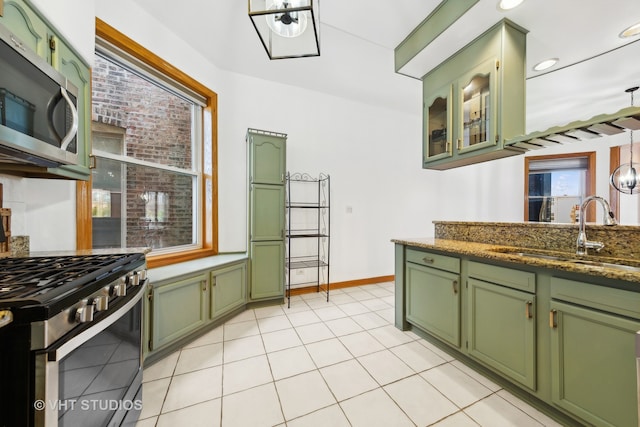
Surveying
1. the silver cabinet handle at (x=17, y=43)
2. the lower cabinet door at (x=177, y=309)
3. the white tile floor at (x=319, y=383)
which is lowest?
the white tile floor at (x=319, y=383)

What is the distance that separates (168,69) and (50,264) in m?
2.03

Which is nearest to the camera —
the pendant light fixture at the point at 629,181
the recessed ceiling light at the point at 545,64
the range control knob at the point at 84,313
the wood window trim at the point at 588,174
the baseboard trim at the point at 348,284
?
the range control knob at the point at 84,313

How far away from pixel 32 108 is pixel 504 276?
2.64 m

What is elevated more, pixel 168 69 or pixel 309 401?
pixel 168 69

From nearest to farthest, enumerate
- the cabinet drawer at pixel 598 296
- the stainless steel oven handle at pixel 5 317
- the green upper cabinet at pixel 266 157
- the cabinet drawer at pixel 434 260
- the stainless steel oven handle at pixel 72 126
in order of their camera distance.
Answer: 1. the stainless steel oven handle at pixel 5 317
2. the cabinet drawer at pixel 598 296
3. the stainless steel oven handle at pixel 72 126
4. the cabinet drawer at pixel 434 260
5. the green upper cabinet at pixel 266 157

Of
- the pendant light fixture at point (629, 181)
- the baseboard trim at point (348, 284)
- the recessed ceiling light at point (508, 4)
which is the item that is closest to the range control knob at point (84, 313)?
the baseboard trim at point (348, 284)

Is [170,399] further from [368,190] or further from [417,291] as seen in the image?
[368,190]

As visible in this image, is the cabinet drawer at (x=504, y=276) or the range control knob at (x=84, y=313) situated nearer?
the range control knob at (x=84, y=313)

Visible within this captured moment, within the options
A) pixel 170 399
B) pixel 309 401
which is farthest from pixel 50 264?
pixel 309 401

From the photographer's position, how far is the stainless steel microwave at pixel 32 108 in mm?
958

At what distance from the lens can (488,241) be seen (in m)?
2.19

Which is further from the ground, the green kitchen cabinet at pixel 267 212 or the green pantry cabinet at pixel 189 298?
the green kitchen cabinet at pixel 267 212

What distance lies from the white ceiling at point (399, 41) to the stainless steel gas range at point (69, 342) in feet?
7.51

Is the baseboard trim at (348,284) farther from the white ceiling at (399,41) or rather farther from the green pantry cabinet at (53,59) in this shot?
the white ceiling at (399,41)
